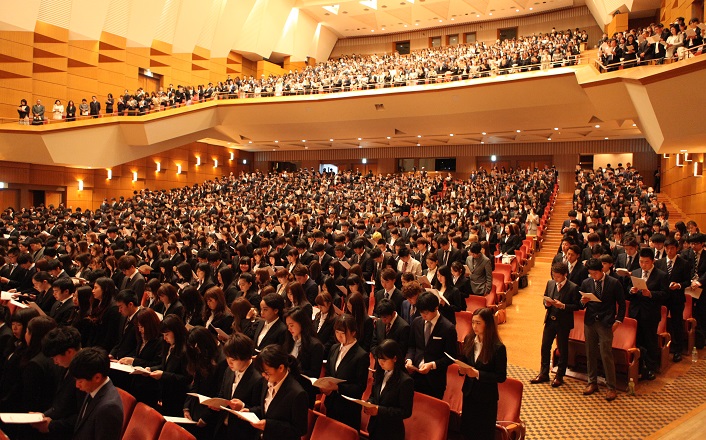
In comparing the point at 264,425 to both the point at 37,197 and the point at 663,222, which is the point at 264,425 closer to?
the point at 663,222

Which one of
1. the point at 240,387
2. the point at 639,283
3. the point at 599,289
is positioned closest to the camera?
the point at 240,387

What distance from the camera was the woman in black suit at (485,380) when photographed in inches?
122

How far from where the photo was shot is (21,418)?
8.48 feet

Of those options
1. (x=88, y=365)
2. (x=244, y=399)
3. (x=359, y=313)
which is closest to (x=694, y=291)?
(x=359, y=313)

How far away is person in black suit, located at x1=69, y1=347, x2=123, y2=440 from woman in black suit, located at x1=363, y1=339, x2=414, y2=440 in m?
1.32

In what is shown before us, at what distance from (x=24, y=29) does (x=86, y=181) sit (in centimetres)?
573

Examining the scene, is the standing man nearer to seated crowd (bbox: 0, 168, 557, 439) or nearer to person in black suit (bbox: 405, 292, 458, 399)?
seated crowd (bbox: 0, 168, 557, 439)

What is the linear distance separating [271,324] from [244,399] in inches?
34.4

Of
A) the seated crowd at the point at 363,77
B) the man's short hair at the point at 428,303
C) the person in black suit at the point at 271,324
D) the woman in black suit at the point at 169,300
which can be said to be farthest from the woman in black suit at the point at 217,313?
the seated crowd at the point at 363,77

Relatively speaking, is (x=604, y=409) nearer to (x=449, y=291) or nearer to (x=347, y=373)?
(x=449, y=291)

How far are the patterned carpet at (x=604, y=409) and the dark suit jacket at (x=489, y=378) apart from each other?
1.00 metres

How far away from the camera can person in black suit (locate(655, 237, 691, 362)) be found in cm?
525

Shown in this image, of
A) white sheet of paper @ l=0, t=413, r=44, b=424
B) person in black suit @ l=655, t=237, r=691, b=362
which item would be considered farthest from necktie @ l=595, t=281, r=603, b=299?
white sheet of paper @ l=0, t=413, r=44, b=424

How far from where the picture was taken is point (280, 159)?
28.1m
